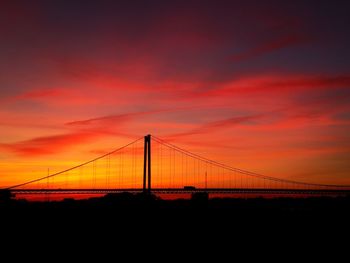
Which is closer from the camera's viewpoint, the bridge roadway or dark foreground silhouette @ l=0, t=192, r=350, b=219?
dark foreground silhouette @ l=0, t=192, r=350, b=219

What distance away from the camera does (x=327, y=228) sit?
1165 inches

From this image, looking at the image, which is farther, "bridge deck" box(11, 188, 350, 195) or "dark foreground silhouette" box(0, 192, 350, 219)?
"bridge deck" box(11, 188, 350, 195)

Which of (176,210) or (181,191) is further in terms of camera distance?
(181,191)

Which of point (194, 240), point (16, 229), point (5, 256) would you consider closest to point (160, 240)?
point (194, 240)

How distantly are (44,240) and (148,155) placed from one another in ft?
198

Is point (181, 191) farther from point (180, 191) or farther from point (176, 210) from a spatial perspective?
point (176, 210)

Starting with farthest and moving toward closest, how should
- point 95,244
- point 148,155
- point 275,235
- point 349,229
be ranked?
1. point 148,155
2. point 349,229
3. point 275,235
4. point 95,244

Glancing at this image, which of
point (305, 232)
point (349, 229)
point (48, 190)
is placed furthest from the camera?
point (48, 190)

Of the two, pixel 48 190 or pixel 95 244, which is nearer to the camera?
pixel 95 244

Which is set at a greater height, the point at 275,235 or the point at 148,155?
the point at 148,155

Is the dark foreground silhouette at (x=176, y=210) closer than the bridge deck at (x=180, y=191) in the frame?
Yes

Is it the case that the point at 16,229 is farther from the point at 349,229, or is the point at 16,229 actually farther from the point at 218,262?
the point at 349,229

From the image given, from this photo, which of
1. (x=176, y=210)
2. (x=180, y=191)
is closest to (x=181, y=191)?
(x=180, y=191)

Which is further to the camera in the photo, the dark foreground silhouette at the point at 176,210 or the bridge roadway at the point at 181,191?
the bridge roadway at the point at 181,191
